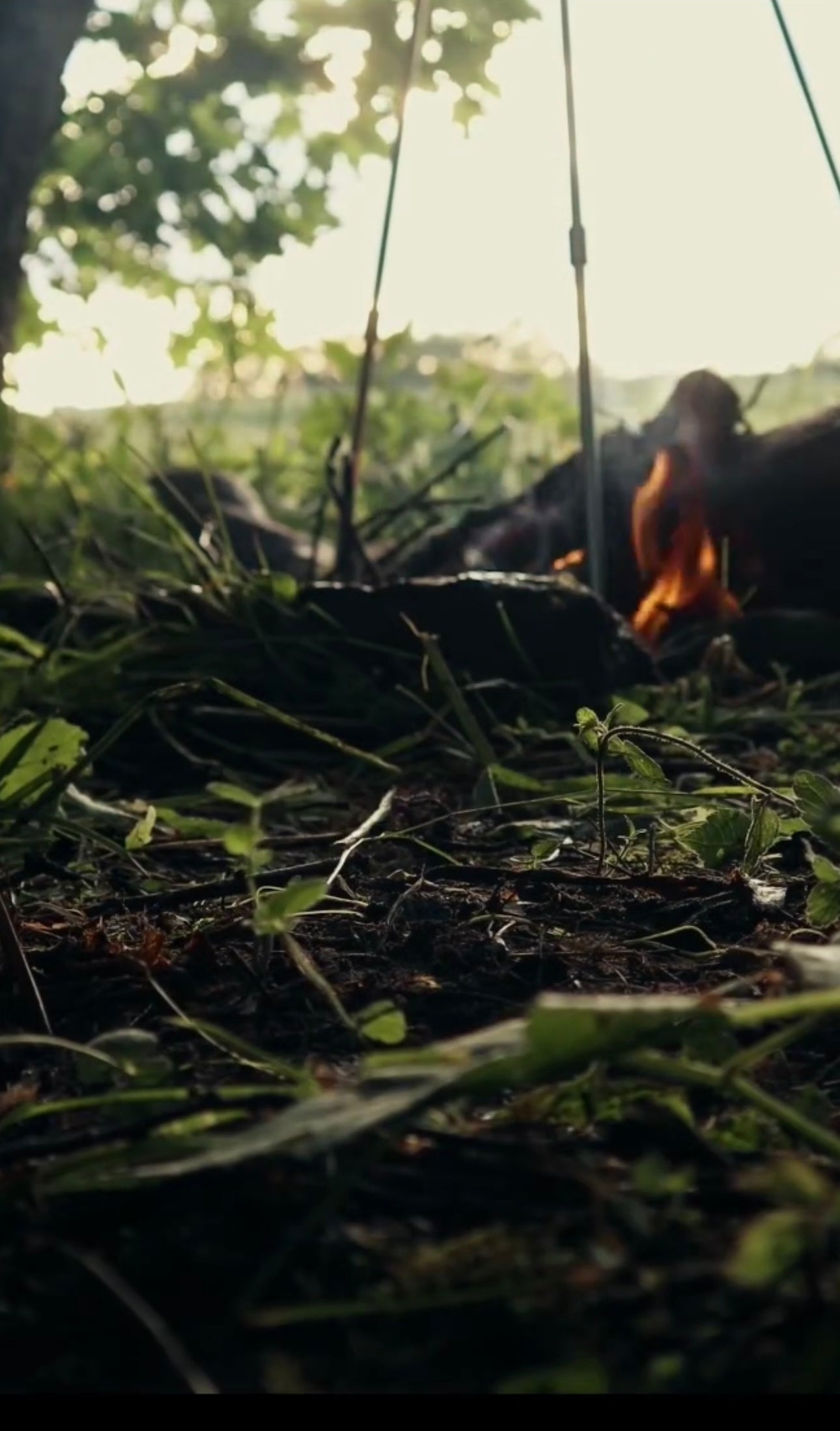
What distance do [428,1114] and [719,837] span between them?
0.56 m

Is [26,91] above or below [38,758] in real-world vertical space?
above

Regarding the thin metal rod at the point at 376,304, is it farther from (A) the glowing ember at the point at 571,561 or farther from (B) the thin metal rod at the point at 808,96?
(B) the thin metal rod at the point at 808,96

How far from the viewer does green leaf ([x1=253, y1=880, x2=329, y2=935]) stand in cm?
106

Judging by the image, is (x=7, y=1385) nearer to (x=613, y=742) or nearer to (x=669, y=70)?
(x=613, y=742)

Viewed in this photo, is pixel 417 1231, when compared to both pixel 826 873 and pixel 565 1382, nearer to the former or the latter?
pixel 565 1382

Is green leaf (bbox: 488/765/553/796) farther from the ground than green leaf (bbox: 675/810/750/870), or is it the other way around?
green leaf (bbox: 675/810/750/870)

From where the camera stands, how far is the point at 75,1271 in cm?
88

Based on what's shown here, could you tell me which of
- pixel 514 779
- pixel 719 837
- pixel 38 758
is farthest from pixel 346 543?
pixel 719 837

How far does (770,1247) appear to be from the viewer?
706 mm

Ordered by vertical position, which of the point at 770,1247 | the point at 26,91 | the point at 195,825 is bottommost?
the point at 195,825

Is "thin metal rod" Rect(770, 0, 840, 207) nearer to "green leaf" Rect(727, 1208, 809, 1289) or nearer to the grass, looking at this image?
the grass

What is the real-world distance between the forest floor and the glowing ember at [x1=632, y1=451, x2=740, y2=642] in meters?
1.58

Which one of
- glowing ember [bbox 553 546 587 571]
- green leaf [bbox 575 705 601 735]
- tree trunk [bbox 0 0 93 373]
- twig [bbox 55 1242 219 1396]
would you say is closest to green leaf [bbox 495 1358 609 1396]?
twig [bbox 55 1242 219 1396]

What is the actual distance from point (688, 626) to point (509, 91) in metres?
2.64
